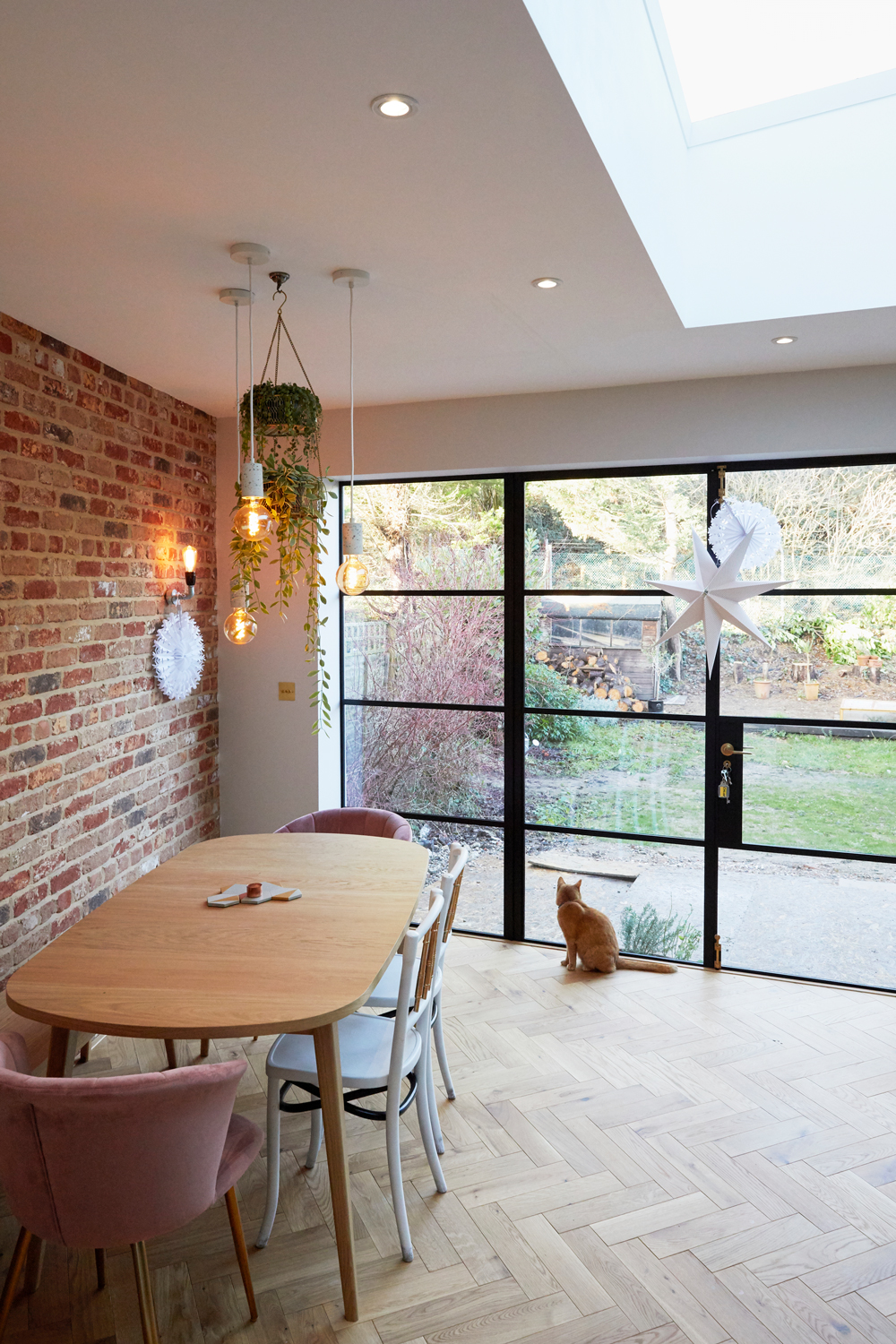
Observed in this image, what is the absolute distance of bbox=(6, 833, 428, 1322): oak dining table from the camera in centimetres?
189

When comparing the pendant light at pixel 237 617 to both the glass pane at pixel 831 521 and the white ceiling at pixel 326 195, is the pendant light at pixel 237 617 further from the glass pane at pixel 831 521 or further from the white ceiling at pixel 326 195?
the glass pane at pixel 831 521

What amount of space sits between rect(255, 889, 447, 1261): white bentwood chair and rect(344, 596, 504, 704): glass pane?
6.45 feet

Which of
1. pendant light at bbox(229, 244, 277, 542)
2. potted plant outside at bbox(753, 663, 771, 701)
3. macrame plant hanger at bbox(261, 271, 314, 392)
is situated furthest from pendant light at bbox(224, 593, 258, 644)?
potted plant outside at bbox(753, 663, 771, 701)

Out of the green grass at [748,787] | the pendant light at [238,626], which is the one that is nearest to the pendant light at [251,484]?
the pendant light at [238,626]

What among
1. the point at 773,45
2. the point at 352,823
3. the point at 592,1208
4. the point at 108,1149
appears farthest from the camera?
the point at 352,823

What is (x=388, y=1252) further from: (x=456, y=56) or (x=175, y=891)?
(x=456, y=56)

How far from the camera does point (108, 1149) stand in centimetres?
162

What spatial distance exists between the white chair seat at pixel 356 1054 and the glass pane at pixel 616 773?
183 cm

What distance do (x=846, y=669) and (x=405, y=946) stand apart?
243 cm

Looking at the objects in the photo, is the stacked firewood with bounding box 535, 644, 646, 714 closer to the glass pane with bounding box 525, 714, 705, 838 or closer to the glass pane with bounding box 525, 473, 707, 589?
the glass pane with bounding box 525, 714, 705, 838

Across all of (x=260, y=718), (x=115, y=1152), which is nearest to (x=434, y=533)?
(x=260, y=718)

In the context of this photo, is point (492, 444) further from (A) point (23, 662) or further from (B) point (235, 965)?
(B) point (235, 965)

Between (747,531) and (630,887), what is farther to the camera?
(630,887)

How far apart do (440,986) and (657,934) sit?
179cm
